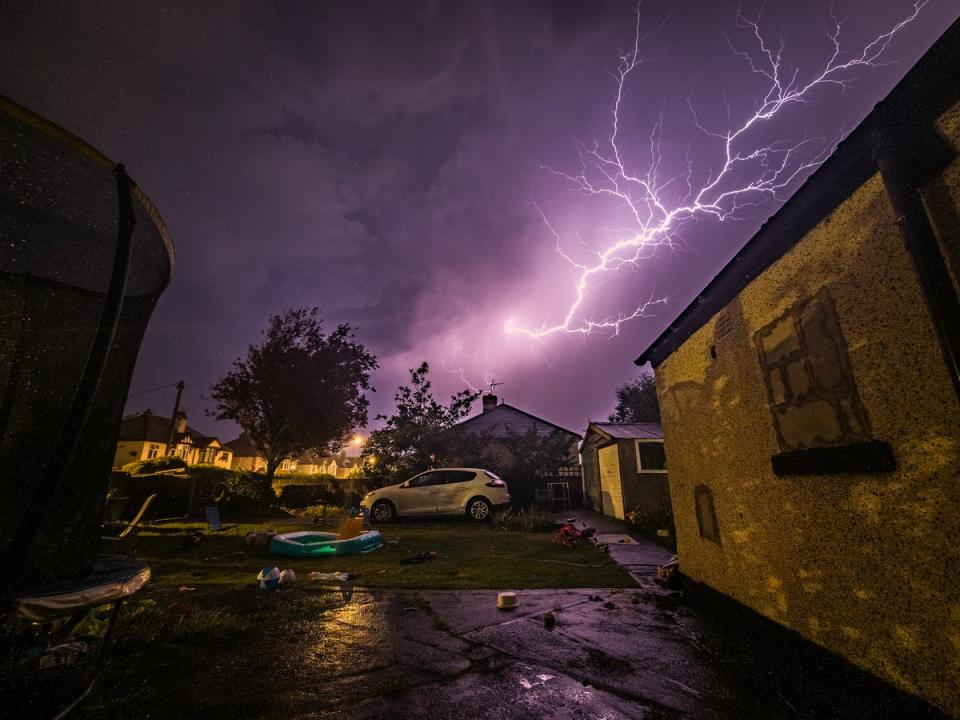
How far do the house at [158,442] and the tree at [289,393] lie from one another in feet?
68.4

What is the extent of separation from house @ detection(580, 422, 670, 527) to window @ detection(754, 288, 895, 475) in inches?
332

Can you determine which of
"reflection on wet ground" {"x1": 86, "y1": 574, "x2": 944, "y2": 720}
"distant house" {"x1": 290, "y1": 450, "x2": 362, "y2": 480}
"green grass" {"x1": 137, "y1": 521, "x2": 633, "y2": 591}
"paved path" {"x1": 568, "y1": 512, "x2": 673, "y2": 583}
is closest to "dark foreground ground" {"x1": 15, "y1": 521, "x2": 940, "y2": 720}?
"reflection on wet ground" {"x1": 86, "y1": 574, "x2": 944, "y2": 720}

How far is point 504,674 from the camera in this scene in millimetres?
2496

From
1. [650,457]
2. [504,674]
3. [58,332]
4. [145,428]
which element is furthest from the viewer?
[145,428]

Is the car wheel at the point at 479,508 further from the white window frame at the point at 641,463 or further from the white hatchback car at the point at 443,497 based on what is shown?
the white window frame at the point at 641,463

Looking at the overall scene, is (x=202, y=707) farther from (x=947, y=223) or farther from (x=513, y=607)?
(x=947, y=223)

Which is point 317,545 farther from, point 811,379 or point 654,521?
point 654,521

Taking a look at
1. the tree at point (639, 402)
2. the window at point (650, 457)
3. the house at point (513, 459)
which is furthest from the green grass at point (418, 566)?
the tree at point (639, 402)

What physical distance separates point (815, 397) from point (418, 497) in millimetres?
11157

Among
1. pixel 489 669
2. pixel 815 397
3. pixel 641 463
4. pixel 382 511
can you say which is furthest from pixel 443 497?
pixel 815 397

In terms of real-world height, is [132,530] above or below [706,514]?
below

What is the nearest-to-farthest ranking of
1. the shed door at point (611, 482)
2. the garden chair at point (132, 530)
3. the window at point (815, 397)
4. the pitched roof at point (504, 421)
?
the window at point (815, 397), the garden chair at point (132, 530), the shed door at point (611, 482), the pitched roof at point (504, 421)

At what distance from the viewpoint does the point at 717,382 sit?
3.78 meters

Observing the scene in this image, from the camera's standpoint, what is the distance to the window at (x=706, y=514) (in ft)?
12.5
